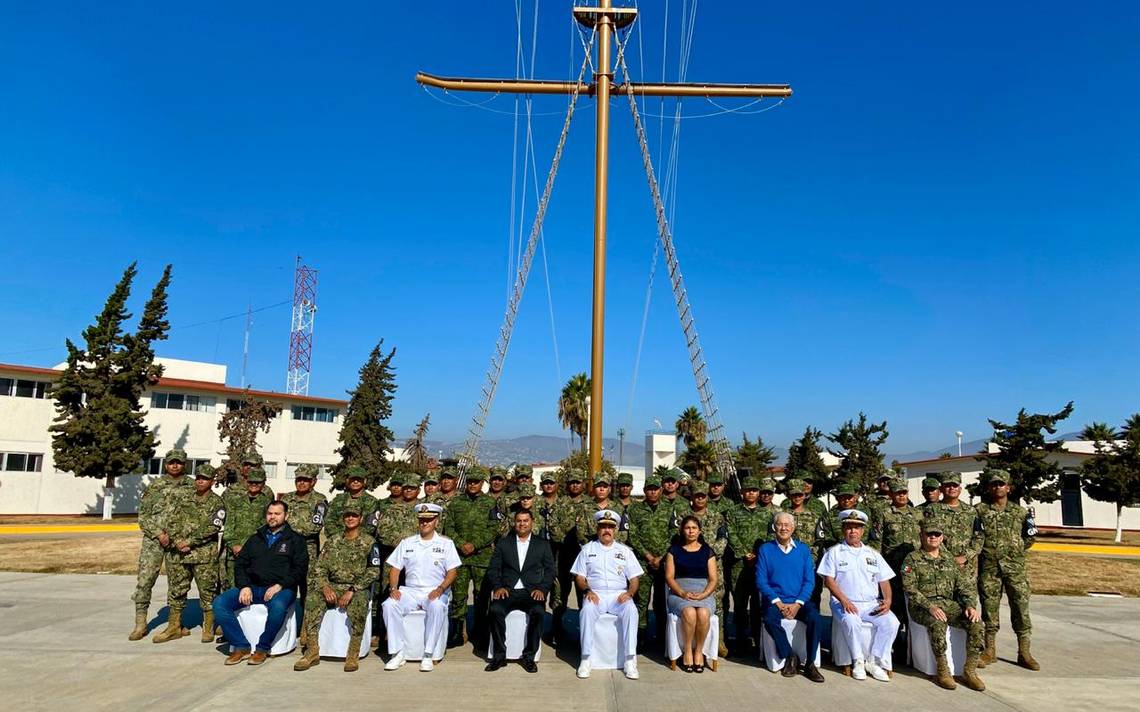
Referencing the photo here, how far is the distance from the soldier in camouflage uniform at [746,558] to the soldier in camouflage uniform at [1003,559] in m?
2.16

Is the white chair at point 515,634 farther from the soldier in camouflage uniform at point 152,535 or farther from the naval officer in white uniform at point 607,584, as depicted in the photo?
the soldier in camouflage uniform at point 152,535

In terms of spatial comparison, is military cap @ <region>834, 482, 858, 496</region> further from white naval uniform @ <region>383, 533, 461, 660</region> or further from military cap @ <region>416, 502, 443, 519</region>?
military cap @ <region>416, 502, 443, 519</region>

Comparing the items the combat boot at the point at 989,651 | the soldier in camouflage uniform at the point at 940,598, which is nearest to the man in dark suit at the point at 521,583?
the soldier in camouflage uniform at the point at 940,598

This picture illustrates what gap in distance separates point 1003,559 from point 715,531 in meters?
2.91

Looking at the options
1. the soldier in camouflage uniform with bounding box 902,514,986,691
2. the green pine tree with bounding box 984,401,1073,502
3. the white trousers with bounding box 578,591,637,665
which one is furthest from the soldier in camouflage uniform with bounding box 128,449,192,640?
the green pine tree with bounding box 984,401,1073,502

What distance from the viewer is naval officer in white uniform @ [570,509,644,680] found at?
6.31 m

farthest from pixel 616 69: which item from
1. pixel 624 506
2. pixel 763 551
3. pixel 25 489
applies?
pixel 25 489

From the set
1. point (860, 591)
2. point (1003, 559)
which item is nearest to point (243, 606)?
point (860, 591)

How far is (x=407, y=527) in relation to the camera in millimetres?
7250

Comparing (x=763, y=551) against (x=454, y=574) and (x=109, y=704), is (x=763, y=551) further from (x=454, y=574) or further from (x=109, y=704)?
(x=109, y=704)

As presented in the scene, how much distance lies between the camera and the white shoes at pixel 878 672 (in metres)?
6.15

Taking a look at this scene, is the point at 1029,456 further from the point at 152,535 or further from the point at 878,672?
the point at 152,535

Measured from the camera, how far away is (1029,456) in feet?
74.9

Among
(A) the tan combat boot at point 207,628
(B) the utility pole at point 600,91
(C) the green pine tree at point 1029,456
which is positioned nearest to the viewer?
(A) the tan combat boot at point 207,628
